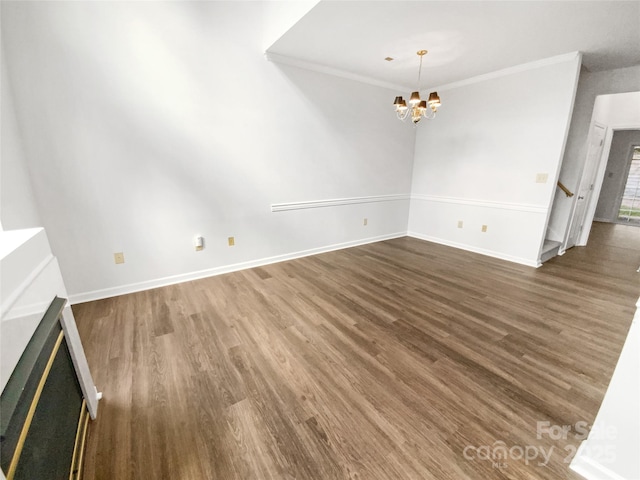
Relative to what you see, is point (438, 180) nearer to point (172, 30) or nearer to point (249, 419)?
point (172, 30)

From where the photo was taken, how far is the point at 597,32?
261 cm

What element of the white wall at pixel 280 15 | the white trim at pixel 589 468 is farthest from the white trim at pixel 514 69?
the white trim at pixel 589 468

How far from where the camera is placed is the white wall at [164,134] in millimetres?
2215

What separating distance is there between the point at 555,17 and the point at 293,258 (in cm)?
368

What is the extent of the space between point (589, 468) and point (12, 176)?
3.52m

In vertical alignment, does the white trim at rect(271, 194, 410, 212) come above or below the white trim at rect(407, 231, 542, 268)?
above

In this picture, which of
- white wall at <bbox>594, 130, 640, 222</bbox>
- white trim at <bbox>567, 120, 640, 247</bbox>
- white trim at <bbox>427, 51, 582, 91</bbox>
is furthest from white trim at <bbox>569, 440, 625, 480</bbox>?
white wall at <bbox>594, 130, 640, 222</bbox>

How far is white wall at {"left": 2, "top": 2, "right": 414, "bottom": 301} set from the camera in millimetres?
2215

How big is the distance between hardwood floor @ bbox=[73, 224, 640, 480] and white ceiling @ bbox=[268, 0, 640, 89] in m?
2.59

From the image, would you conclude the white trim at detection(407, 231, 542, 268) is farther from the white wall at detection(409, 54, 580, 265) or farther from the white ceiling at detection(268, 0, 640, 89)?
the white ceiling at detection(268, 0, 640, 89)

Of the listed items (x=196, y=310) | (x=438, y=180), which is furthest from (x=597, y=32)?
(x=196, y=310)

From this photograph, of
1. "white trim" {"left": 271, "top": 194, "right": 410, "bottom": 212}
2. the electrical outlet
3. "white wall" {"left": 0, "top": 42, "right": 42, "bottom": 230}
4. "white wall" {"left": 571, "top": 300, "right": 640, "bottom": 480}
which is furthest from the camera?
"white trim" {"left": 271, "top": 194, "right": 410, "bottom": 212}

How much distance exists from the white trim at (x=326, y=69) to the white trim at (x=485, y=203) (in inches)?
75.2

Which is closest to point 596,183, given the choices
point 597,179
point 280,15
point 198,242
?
point 597,179
